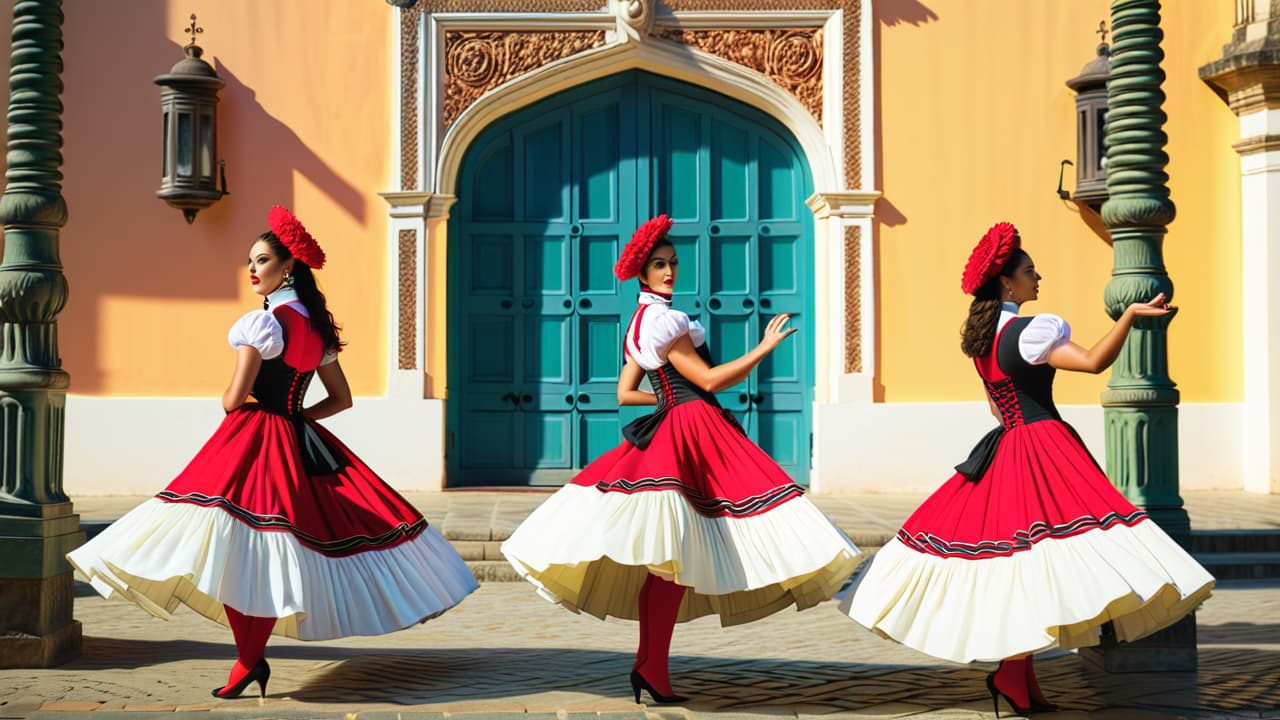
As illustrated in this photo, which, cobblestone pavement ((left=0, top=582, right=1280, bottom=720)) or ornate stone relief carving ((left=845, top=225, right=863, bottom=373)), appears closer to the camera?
cobblestone pavement ((left=0, top=582, right=1280, bottom=720))

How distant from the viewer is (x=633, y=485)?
15.9 ft

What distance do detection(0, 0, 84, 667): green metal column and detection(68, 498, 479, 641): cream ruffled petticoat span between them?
2.70ft

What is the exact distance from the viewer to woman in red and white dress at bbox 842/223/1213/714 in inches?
175

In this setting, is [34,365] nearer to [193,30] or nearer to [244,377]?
[244,377]

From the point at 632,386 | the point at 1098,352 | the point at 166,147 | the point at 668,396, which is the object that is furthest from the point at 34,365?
the point at 166,147

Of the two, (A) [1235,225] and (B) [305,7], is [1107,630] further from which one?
(B) [305,7]

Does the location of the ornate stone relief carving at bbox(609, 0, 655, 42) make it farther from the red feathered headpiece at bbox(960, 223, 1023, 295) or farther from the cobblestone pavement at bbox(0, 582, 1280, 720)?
the red feathered headpiece at bbox(960, 223, 1023, 295)

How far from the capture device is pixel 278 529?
15.9 ft

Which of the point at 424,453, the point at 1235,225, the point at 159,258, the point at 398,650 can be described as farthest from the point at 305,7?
the point at 1235,225

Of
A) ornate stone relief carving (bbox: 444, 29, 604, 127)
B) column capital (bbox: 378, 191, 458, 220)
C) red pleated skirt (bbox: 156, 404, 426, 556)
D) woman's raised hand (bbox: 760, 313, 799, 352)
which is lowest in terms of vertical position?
red pleated skirt (bbox: 156, 404, 426, 556)

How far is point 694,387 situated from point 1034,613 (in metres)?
1.41

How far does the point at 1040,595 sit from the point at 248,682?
8.72 ft

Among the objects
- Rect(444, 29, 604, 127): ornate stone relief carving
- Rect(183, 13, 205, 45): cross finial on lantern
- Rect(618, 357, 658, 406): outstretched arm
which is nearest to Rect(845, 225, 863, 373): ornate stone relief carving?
Rect(444, 29, 604, 127): ornate stone relief carving

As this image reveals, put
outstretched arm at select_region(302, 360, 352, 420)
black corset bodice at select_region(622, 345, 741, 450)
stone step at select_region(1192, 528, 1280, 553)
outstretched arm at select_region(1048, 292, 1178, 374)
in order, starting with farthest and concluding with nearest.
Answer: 1. stone step at select_region(1192, 528, 1280, 553)
2. outstretched arm at select_region(302, 360, 352, 420)
3. black corset bodice at select_region(622, 345, 741, 450)
4. outstretched arm at select_region(1048, 292, 1178, 374)
